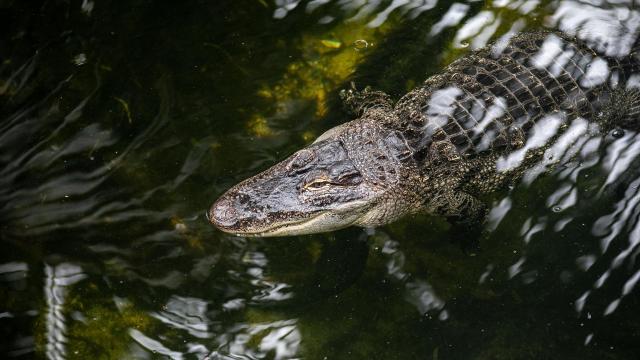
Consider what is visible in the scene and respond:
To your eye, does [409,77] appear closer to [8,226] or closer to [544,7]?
[544,7]

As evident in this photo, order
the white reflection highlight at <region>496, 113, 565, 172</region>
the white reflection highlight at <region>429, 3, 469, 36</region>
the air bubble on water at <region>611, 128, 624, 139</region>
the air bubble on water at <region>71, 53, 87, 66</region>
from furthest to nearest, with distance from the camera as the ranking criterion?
the white reflection highlight at <region>429, 3, 469, 36</region>, the air bubble on water at <region>71, 53, 87, 66</region>, the air bubble on water at <region>611, 128, 624, 139</region>, the white reflection highlight at <region>496, 113, 565, 172</region>

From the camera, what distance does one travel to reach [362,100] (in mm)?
4551

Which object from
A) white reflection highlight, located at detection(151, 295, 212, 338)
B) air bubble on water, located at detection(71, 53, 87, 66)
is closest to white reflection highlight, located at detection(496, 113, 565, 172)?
white reflection highlight, located at detection(151, 295, 212, 338)

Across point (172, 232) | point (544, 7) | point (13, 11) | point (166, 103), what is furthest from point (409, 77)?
point (13, 11)

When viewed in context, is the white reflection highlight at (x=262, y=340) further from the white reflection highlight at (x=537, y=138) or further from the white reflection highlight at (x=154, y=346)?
the white reflection highlight at (x=537, y=138)

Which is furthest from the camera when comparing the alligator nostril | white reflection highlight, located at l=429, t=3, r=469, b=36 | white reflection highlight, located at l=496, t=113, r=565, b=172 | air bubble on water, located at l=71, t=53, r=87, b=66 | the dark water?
white reflection highlight, located at l=429, t=3, r=469, b=36

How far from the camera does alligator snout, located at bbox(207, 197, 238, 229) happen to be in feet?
12.6

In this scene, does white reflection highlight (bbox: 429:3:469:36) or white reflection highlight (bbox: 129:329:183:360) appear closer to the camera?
white reflection highlight (bbox: 129:329:183:360)

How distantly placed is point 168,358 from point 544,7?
14.3ft

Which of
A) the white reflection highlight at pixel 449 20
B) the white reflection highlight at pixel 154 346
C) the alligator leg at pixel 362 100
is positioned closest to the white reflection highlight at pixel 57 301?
the white reflection highlight at pixel 154 346

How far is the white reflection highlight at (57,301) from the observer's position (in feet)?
13.0

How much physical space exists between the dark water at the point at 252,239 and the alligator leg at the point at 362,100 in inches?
5.2

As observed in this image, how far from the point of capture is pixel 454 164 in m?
3.90

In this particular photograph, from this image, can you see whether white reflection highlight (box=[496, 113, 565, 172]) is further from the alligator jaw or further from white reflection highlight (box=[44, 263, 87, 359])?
white reflection highlight (box=[44, 263, 87, 359])
